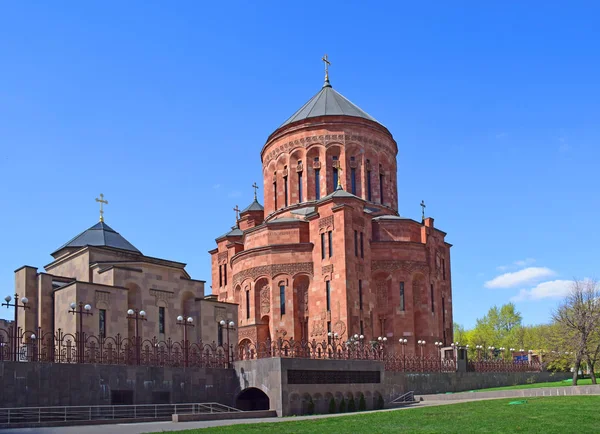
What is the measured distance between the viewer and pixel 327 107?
52.8 m

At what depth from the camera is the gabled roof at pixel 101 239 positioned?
141ft

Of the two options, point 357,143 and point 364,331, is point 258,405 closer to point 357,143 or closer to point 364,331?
point 364,331

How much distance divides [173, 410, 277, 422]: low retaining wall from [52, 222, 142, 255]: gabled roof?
805 inches

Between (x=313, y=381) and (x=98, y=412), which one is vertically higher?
(x=313, y=381)

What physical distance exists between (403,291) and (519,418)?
26.7 m

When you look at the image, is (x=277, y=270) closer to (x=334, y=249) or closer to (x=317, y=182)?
(x=334, y=249)

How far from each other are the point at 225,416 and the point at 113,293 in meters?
13.3

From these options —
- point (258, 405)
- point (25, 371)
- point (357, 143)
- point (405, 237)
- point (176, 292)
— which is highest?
point (357, 143)

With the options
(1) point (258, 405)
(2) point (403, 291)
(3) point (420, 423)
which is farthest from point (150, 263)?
(3) point (420, 423)

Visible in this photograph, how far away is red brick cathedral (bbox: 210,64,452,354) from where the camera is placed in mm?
43344

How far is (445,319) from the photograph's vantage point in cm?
4984

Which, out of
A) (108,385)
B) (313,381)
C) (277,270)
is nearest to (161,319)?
(277,270)

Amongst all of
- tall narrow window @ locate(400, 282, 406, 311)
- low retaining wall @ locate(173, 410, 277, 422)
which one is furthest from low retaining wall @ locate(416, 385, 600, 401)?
tall narrow window @ locate(400, 282, 406, 311)

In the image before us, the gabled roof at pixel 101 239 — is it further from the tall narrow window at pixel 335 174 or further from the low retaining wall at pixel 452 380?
the low retaining wall at pixel 452 380
